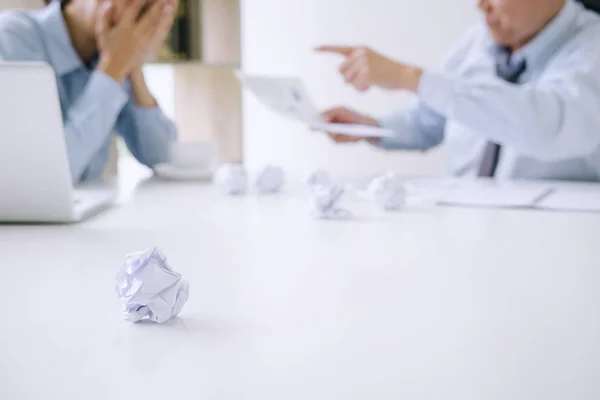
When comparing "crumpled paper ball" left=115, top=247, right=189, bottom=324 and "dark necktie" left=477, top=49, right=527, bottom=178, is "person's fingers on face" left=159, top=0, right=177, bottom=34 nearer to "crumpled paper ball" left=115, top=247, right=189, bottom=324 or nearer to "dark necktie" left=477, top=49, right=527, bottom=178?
"dark necktie" left=477, top=49, right=527, bottom=178

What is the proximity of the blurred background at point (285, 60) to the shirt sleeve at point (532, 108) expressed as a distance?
1264mm

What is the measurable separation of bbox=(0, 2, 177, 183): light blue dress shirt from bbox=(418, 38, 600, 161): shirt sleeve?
672mm

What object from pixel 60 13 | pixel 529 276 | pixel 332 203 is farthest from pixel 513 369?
pixel 60 13

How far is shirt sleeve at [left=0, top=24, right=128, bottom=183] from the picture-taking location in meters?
1.51

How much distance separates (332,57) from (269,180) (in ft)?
6.39

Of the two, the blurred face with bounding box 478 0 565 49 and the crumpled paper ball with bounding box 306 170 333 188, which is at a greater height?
the blurred face with bounding box 478 0 565 49

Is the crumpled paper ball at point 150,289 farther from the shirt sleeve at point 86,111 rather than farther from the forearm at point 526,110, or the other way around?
the forearm at point 526,110

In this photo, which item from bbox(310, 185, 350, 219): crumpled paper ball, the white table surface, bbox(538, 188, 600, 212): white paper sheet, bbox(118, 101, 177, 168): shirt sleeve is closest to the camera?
the white table surface

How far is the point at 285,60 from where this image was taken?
3268mm

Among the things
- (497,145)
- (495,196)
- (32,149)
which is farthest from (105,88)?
(497,145)

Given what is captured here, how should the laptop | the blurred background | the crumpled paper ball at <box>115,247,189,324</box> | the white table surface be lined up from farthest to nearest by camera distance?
the blurred background
the laptop
the crumpled paper ball at <box>115,247,189,324</box>
the white table surface

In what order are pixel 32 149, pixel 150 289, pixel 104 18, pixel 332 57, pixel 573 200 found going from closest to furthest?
pixel 150 289 < pixel 32 149 < pixel 573 200 < pixel 104 18 < pixel 332 57

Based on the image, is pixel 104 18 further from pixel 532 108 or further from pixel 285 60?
pixel 285 60

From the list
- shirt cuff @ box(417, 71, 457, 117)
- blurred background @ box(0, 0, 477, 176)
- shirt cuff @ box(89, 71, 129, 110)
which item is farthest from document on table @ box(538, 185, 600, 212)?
blurred background @ box(0, 0, 477, 176)
